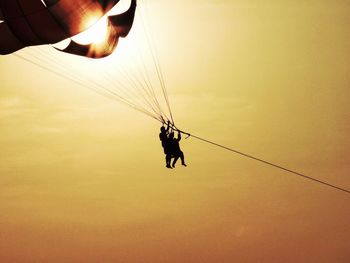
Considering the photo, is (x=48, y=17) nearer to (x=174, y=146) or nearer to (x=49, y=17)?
(x=49, y=17)

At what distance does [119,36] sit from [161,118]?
3.64 metres

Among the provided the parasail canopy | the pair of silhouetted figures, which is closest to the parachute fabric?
the parasail canopy

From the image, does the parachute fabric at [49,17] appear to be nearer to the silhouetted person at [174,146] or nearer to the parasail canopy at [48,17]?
the parasail canopy at [48,17]

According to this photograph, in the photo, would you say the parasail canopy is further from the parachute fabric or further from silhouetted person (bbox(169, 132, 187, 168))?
silhouetted person (bbox(169, 132, 187, 168))

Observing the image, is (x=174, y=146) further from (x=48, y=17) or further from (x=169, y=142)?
(x=48, y=17)

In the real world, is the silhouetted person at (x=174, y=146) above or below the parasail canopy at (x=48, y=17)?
below

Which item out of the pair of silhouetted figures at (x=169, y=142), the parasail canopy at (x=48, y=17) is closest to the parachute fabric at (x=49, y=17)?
the parasail canopy at (x=48, y=17)

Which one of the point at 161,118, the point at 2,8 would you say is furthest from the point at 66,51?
the point at 161,118

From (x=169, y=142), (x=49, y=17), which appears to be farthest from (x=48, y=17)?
(x=169, y=142)

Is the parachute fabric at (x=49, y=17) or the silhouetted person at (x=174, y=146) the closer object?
the parachute fabric at (x=49, y=17)

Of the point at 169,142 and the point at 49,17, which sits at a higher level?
the point at 49,17

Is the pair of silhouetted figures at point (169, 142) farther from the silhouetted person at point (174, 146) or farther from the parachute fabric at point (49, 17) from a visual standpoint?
the parachute fabric at point (49, 17)

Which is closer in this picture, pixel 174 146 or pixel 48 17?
pixel 48 17

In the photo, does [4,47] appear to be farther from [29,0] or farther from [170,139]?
[170,139]
